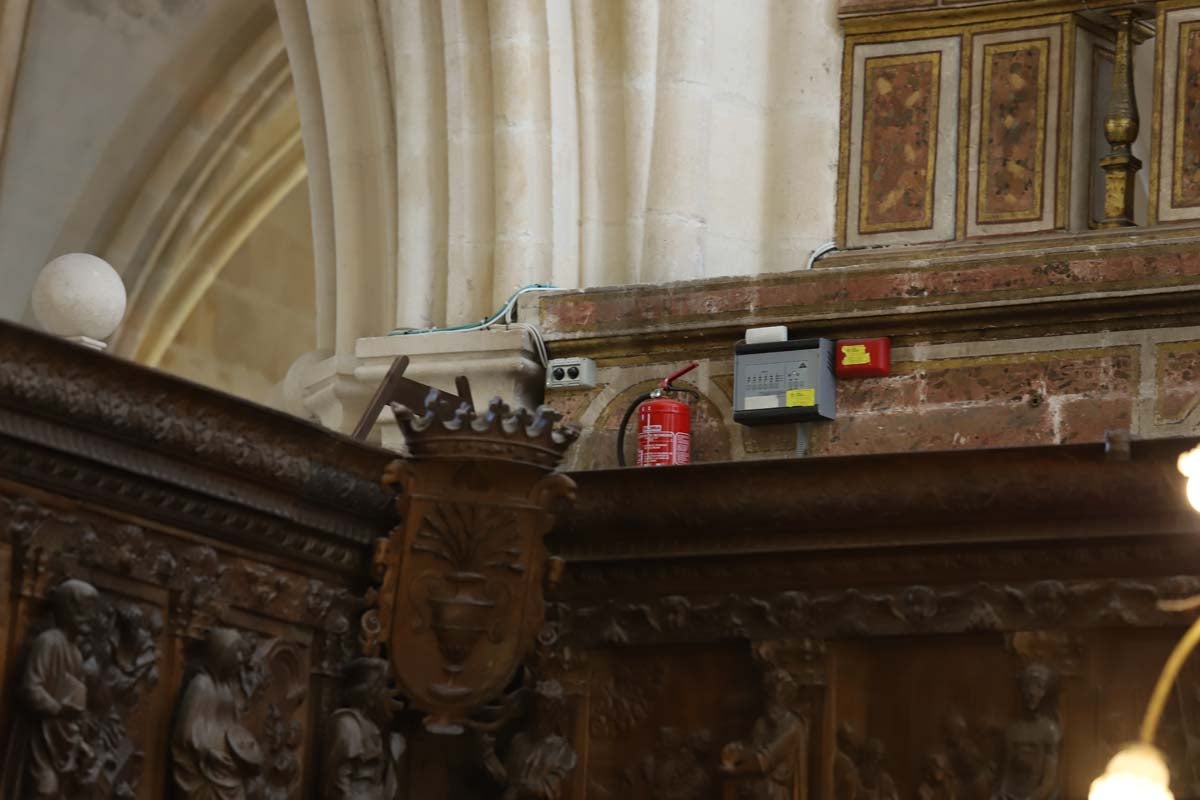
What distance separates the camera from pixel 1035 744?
290 inches

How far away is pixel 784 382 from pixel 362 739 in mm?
1979

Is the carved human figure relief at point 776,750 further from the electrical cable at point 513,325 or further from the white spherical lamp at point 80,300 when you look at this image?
the white spherical lamp at point 80,300

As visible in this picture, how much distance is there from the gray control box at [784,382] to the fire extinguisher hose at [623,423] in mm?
299

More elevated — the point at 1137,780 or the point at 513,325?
the point at 513,325

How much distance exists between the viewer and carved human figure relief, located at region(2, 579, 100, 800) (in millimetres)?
6418

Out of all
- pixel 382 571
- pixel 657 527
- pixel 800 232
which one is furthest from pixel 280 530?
pixel 800 232

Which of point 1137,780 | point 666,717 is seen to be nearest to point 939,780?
point 666,717

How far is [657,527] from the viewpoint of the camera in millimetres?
7738

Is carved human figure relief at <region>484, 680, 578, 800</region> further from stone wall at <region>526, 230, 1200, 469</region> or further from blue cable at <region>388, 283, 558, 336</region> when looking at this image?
blue cable at <region>388, 283, 558, 336</region>

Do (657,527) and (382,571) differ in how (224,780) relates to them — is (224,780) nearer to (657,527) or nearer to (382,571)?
(382,571)

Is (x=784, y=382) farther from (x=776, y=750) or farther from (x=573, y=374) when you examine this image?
(x=776, y=750)

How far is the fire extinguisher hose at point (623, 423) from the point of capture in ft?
28.8

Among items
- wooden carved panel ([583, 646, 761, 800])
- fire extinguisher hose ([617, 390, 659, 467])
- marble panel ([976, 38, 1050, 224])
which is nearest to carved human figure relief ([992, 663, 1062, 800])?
wooden carved panel ([583, 646, 761, 800])

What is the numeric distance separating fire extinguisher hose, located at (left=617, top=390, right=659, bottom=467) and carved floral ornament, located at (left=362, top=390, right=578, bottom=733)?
1.31m
